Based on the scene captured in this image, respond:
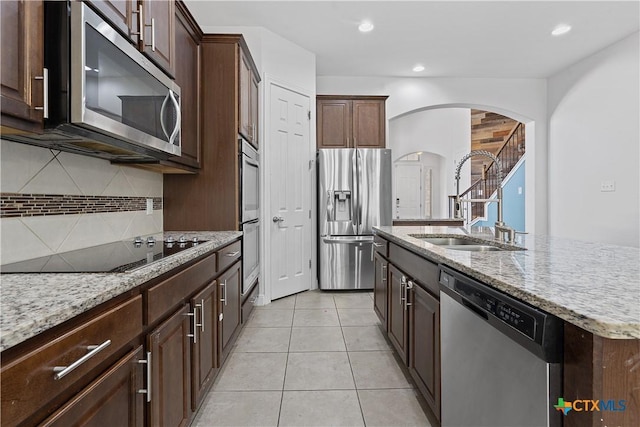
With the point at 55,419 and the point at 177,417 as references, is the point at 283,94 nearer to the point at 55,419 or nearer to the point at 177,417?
the point at 177,417

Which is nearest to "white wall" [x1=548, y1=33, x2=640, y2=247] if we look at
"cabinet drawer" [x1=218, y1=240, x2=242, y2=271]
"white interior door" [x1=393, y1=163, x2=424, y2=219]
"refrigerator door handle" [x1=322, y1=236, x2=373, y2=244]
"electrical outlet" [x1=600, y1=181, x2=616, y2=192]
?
"electrical outlet" [x1=600, y1=181, x2=616, y2=192]

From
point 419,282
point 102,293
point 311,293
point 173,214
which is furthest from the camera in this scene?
point 311,293

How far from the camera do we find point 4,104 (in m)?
0.93

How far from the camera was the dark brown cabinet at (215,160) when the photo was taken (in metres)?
2.64

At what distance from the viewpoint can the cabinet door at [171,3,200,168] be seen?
7.20 ft

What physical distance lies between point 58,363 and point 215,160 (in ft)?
6.85

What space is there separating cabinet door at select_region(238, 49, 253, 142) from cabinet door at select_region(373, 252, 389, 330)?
1557mm

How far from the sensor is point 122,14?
55.8 inches

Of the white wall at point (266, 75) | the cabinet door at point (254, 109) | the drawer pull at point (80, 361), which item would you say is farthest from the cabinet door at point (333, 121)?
the drawer pull at point (80, 361)

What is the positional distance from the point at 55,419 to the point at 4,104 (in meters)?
0.84

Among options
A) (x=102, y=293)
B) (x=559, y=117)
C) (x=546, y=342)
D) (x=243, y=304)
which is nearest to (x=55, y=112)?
(x=102, y=293)

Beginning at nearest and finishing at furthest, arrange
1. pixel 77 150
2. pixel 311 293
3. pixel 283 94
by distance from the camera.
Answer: pixel 77 150
pixel 283 94
pixel 311 293

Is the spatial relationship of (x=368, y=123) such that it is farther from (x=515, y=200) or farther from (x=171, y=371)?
(x=171, y=371)

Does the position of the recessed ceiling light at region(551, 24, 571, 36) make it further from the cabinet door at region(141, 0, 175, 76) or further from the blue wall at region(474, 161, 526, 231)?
the cabinet door at region(141, 0, 175, 76)
